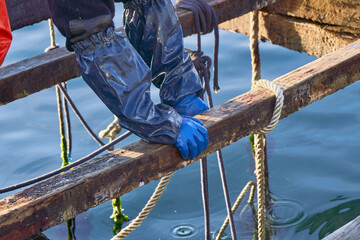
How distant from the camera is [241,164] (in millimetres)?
5238

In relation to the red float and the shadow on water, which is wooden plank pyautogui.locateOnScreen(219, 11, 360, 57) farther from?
the red float

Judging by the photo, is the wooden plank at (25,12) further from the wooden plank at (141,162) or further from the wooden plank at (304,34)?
the wooden plank at (141,162)

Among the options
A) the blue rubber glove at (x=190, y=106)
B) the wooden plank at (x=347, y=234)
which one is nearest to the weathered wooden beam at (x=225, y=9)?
the blue rubber glove at (x=190, y=106)

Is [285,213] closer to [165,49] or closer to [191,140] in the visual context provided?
[165,49]

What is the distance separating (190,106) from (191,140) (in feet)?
1.43

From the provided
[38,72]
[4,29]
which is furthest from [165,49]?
[38,72]

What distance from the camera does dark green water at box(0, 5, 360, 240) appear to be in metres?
4.60

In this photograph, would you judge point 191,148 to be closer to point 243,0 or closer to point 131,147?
point 131,147

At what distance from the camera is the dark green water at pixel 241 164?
4.60 m

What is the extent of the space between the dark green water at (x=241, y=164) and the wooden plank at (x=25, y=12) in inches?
50.9

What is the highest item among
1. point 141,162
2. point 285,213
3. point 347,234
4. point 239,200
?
point 141,162

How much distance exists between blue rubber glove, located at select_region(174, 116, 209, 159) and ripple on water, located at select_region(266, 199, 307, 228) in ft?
6.98

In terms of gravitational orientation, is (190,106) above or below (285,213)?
above

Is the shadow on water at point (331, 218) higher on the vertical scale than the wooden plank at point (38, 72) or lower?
lower
